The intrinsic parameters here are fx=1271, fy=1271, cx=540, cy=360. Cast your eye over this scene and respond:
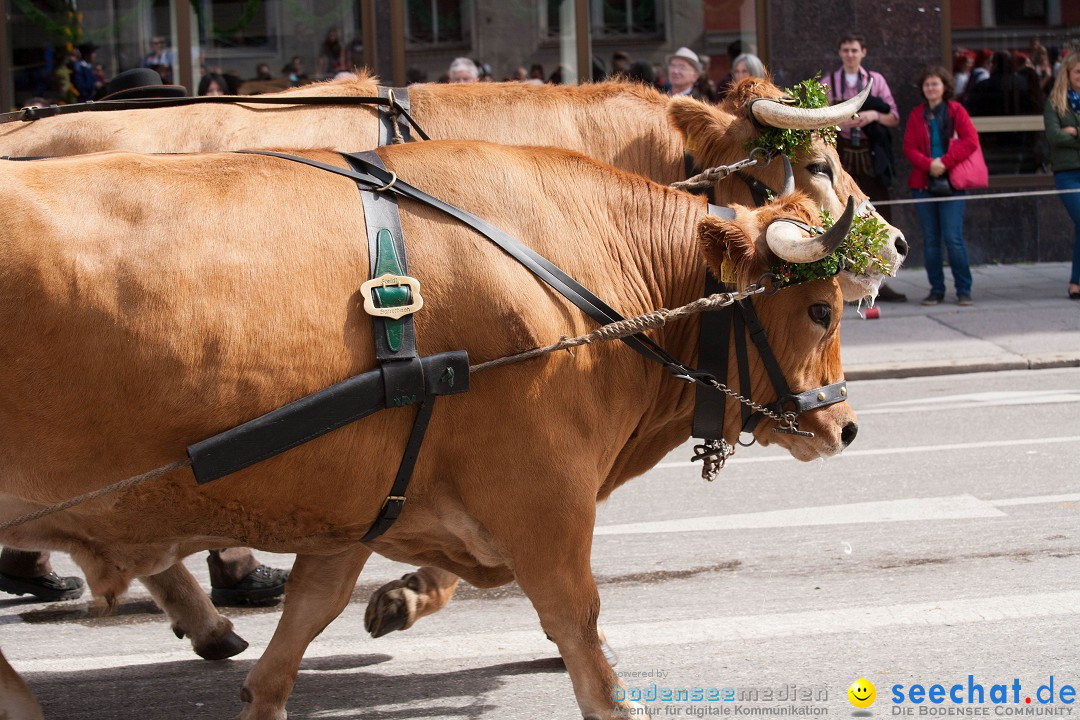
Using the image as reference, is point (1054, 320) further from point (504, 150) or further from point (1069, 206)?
point (504, 150)

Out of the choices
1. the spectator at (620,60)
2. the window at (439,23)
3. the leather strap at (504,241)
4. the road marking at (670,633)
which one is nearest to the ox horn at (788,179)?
the road marking at (670,633)

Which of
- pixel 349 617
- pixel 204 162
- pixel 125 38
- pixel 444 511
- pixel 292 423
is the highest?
pixel 125 38

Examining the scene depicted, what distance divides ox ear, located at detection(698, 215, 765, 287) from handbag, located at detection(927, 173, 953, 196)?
9.65 meters

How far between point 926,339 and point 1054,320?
148cm

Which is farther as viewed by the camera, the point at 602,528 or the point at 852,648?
the point at 602,528

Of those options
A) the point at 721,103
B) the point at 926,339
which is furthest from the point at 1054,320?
the point at 721,103

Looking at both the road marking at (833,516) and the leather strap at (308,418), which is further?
the road marking at (833,516)

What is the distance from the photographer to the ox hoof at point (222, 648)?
4758 millimetres

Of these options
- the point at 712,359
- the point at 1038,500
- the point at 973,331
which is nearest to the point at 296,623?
the point at 712,359

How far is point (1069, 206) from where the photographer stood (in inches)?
509

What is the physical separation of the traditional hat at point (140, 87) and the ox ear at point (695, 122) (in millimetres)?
2244

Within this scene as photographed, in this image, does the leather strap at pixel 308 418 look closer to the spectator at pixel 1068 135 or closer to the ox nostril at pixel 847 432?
the ox nostril at pixel 847 432

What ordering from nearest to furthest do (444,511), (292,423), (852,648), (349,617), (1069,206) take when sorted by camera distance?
(292,423), (444,511), (852,648), (349,617), (1069,206)

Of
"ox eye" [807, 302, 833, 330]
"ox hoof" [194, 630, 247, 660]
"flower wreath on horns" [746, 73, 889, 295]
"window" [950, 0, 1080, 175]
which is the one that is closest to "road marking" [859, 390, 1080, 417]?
"flower wreath on horns" [746, 73, 889, 295]
